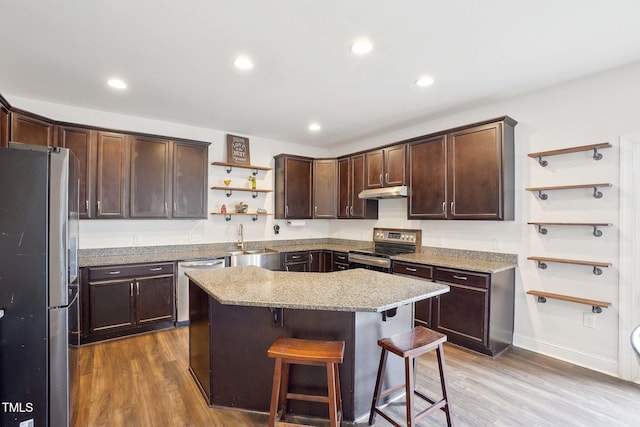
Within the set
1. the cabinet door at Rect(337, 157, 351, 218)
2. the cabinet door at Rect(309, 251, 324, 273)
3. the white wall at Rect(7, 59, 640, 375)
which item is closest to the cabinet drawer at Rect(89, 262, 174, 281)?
the white wall at Rect(7, 59, 640, 375)

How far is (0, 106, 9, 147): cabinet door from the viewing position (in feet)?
8.80

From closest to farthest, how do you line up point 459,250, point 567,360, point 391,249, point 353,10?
point 353,10, point 567,360, point 459,250, point 391,249

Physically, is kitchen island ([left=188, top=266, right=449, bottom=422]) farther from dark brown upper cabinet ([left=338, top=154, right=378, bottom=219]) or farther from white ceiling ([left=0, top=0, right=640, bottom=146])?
dark brown upper cabinet ([left=338, top=154, right=378, bottom=219])

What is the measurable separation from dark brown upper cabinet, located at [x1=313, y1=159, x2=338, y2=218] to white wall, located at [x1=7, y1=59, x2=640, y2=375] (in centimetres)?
162

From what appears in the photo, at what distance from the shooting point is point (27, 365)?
1.76 m

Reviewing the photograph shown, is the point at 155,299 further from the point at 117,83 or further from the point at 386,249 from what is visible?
the point at 386,249

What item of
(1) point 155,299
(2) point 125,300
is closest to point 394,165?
(1) point 155,299

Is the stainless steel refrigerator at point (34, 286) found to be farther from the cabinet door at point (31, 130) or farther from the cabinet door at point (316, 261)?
the cabinet door at point (316, 261)

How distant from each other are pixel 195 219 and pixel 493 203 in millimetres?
3628

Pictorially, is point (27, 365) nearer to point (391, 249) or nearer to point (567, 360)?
point (391, 249)

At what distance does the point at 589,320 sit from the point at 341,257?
2.88m

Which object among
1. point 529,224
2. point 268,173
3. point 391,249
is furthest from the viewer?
point 268,173

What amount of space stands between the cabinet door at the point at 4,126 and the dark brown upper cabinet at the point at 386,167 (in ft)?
13.1

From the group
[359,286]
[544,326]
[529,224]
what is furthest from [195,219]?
[544,326]
